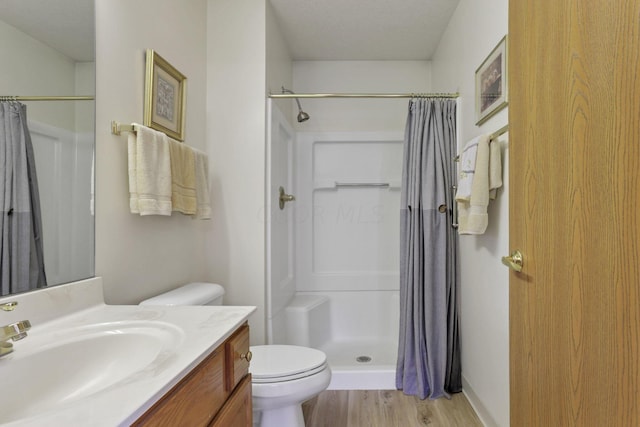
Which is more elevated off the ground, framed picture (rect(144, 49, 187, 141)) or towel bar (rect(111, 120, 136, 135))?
framed picture (rect(144, 49, 187, 141))

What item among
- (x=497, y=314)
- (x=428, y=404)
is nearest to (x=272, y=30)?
(x=497, y=314)

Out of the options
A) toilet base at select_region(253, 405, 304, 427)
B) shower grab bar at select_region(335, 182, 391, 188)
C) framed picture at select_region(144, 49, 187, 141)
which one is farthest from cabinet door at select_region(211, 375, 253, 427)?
shower grab bar at select_region(335, 182, 391, 188)

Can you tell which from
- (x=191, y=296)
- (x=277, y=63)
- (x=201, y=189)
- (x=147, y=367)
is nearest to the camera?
(x=147, y=367)

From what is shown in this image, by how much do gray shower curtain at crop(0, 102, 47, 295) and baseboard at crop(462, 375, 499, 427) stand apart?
1946 mm

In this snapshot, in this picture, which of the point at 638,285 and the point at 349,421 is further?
the point at 349,421

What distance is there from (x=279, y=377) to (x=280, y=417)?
0.71ft

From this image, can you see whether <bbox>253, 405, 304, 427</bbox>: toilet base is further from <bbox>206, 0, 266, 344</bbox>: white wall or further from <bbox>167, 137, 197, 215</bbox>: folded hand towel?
<bbox>167, 137, 197, 215</bbox>: folded hand towel

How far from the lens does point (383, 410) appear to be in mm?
1964

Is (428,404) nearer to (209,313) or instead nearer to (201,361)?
(209,313)

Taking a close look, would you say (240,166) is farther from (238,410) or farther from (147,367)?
(147,367)

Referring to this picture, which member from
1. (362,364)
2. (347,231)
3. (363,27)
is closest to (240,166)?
(347,231)

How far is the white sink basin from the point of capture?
71 centimetres

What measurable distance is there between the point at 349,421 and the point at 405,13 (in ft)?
8.11

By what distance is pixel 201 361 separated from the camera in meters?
0.79
